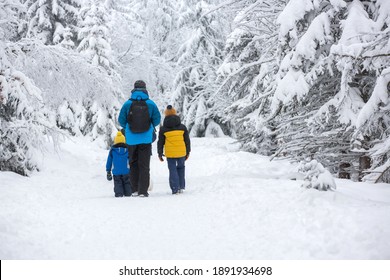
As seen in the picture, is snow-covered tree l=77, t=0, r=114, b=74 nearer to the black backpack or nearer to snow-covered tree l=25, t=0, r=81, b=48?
snow-covered tree l=25, t=0, r=81, b=48

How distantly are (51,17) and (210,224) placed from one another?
1808 centimetres

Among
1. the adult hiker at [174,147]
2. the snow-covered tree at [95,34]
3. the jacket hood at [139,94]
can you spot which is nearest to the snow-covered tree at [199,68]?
the snow-covered tree at [95,34]

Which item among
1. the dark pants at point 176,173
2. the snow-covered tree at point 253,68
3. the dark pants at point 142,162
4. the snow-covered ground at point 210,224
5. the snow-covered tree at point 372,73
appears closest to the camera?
the snow-covered ground at point 210,224

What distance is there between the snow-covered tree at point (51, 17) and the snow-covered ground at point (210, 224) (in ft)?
45.4

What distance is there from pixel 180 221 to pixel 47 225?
172cm

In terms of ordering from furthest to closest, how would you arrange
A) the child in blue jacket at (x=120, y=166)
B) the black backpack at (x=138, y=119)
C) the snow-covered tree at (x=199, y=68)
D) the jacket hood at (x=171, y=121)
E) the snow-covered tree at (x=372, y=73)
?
the snow-covered tree at (x=199, y=68)
the child in blue jacket at (x=120, y=166)
the jacket hood at (x=171, y=121)
the black backpack at (x=138, y=119)
the snow-covered tree at (x=372, y=73)

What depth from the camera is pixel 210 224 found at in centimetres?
500

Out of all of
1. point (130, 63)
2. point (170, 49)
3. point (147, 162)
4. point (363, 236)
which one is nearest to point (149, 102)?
point (147, 162)

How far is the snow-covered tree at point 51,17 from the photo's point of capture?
18.9 metres

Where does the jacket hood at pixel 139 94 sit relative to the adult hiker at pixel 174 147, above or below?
above

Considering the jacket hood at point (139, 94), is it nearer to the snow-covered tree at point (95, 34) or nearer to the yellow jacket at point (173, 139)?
the yellow jacket at point (173, 139)

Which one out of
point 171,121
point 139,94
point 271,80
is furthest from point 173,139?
point 271,80

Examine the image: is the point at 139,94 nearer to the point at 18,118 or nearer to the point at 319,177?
the point at 18,118

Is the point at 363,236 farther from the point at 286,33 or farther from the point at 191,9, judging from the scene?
the point at 191,9
